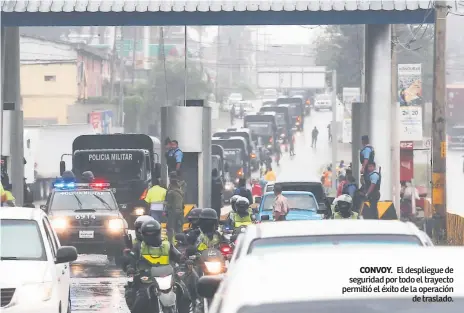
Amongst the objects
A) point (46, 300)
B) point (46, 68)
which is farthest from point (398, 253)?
point (46, 68)

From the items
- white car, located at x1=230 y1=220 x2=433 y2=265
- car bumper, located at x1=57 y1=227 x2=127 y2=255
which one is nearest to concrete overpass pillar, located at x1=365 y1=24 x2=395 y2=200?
car bumper, located at x1=57 y1=227 x2=127 y2=255

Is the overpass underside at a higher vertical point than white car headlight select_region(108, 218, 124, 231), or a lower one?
higher

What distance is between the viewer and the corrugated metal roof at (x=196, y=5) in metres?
28.1

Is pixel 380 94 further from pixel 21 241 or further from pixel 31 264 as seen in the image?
pixel 31 264

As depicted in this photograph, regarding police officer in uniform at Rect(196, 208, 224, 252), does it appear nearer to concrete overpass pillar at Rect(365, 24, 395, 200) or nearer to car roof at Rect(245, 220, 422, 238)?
car roof at Rect(245, 220, 422, 238)

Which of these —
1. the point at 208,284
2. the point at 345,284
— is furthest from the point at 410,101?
the point at 345,284

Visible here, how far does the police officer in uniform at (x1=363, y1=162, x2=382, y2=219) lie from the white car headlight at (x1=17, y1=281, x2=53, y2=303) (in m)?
15.9

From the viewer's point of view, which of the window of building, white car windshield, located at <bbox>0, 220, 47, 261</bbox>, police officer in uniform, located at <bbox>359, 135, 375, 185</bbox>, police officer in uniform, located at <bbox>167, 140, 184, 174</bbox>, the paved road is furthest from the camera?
the window of building

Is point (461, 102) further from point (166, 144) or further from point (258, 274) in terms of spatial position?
point (258, 274)

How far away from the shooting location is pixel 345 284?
5215 mm

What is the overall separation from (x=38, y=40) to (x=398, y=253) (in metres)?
91.4

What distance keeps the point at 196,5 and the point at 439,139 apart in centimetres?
574

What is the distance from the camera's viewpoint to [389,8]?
28.0 m

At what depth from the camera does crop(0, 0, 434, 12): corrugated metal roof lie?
28.1 metres
